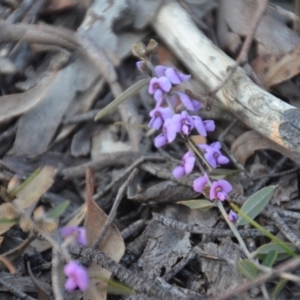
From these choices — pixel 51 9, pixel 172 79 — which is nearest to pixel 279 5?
pixel 172 79

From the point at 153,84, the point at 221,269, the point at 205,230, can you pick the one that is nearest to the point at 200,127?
the point at 153,84

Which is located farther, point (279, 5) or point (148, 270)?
point (279, 5)

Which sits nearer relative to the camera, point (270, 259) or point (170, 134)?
point (270, 259)

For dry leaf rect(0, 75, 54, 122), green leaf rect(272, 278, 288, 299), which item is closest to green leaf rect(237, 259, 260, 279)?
green leaf rect(272, 278, 288, 299)

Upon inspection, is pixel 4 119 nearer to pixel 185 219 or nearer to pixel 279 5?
pixel 185 219

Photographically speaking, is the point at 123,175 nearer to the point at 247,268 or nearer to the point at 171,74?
the point at 171,74

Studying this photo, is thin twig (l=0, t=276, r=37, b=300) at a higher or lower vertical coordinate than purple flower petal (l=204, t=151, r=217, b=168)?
lower

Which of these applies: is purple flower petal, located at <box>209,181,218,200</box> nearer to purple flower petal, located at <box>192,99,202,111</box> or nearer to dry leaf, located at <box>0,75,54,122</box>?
purple flower petal, located at <box>192,99,202,111</box>
